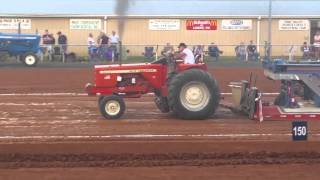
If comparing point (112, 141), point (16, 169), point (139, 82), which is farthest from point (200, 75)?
point (16, 169)

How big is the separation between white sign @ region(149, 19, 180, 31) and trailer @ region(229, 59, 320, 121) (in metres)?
27.1

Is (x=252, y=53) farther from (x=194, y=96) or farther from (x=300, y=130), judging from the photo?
(x=300, y=130)

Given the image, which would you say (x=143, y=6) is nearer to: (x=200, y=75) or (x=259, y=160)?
(x=200, y=75)

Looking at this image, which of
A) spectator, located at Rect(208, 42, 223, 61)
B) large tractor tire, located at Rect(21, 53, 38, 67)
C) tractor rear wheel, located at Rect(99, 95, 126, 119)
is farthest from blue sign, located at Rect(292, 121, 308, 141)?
spectator, located at Rect(208, 42, 223, 61)

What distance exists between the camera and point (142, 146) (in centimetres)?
924

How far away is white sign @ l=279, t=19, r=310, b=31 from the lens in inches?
1602

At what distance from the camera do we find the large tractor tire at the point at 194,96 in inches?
493

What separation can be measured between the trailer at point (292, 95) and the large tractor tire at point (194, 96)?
70 cm

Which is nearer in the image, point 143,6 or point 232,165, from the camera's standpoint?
point 232,165

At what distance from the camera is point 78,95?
17.7m

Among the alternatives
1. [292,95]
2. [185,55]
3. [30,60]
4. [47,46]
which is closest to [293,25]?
[47,46]

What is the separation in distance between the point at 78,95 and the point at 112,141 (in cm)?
771

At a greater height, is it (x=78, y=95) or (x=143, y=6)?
(x=143, y=6)

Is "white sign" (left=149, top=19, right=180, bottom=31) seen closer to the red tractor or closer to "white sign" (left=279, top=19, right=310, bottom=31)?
"white sign" (left=279, top=19, right=310, bottom=31)
